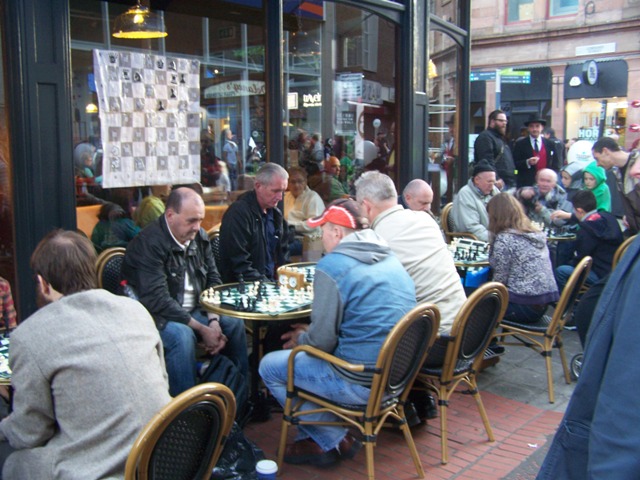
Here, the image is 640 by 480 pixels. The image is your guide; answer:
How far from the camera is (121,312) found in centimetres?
251

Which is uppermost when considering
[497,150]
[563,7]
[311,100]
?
[563,7]

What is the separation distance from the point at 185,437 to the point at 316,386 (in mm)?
1296

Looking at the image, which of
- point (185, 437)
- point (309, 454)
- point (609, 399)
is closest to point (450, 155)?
point (309, 454)

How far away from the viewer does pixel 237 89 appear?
6668mm

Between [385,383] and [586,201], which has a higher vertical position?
[586,201]

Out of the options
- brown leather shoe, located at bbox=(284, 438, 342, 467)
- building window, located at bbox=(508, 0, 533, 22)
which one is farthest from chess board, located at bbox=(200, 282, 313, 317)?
building window, located at bbox=(508, 0, 533, 22)

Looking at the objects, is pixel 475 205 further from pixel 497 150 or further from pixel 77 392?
pixel 77 392

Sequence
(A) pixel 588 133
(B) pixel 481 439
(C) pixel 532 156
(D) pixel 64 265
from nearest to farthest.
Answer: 1. (D) pixel 64 265
2. (B) pixel 481 439
3. (C) pixel 532 156
4. (A) pixel 588 133

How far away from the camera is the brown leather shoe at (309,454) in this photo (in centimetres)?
384

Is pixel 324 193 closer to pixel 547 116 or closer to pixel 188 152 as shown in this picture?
pixel 188 152

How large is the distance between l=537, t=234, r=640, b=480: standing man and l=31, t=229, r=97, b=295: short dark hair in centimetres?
178

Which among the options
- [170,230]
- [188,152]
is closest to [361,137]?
[188,152]

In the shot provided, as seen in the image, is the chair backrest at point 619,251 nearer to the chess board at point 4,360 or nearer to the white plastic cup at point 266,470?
the white plastic cup at point 266,470

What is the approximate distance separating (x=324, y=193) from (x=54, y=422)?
5.58m
